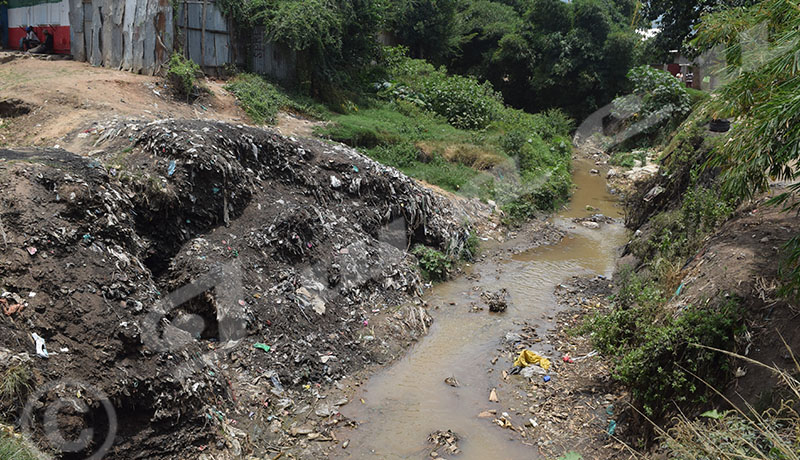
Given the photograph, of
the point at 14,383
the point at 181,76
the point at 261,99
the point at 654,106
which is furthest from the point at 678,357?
the point at 654,106

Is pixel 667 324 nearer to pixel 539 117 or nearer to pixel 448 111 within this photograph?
pixel 448 111

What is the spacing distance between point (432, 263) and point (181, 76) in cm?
613

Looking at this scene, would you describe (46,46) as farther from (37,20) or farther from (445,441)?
(445,441)

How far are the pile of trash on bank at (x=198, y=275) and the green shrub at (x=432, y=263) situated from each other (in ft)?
0.86

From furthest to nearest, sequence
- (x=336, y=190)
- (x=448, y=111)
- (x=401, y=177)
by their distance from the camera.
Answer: (x=448, y=111)
(x=401, y=177)
(x=336, y=190)

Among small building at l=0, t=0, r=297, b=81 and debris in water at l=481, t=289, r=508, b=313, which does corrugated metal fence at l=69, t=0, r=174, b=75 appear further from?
debris in water at l=481, t=289, r=508, b=313

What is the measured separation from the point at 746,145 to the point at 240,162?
5.74m

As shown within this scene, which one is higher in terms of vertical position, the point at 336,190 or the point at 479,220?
the point at 336,190

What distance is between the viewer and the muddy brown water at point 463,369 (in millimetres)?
5219

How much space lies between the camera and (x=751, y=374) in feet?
14.3

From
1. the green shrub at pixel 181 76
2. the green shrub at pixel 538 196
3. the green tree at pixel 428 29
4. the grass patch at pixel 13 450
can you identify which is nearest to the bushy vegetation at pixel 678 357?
the grass patch at pixel 13 450

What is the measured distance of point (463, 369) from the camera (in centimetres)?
655

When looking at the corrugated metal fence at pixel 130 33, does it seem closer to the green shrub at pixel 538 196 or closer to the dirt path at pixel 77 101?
the dirt path at pixel 77 101

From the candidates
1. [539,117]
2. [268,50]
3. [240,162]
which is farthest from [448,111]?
[240,162]
